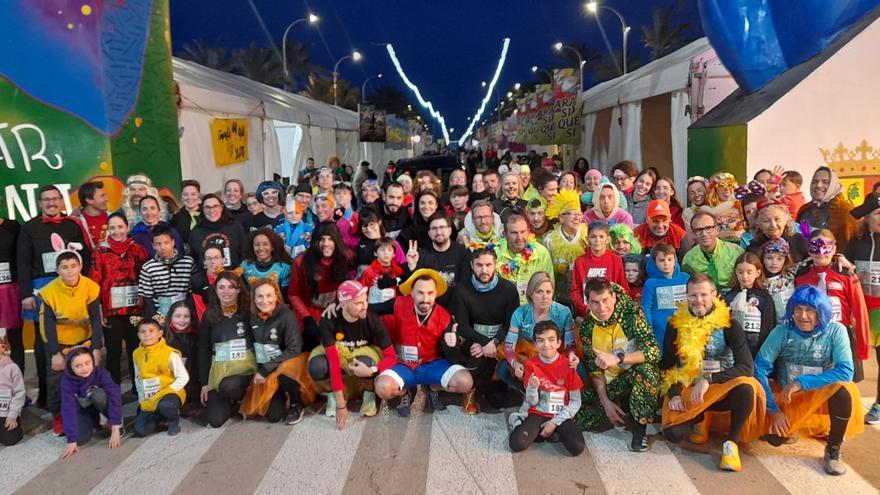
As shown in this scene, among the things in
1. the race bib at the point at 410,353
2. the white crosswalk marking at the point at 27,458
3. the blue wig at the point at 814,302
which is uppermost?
the blue wig at the point at 814,302

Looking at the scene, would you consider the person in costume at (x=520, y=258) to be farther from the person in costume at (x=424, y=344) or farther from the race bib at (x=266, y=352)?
the race bib at (x=266, y=352)

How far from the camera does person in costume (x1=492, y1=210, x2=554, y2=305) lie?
18.6 feet

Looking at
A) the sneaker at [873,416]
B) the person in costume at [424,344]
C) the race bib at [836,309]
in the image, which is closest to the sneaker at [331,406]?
the person in costume at [424,344]

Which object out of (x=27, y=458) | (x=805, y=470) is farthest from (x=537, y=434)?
(x=27, y=458)

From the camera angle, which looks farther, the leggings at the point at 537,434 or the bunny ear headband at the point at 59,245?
the bunny ear headband at the point at 59,245

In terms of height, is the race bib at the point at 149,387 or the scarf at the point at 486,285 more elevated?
the scarf at the point at 486,285

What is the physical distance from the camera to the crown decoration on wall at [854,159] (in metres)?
8.94

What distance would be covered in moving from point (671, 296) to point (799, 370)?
→ 103cm

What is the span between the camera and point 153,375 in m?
5.00

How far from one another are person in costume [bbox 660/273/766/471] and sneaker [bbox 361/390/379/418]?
220 centimetres

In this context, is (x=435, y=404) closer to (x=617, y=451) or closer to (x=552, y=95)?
(x=617, y=451)

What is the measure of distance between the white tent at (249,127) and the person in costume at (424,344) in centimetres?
682

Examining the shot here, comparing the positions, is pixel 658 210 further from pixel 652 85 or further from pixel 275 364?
pixel 652 85

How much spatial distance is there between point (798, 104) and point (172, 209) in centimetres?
825
